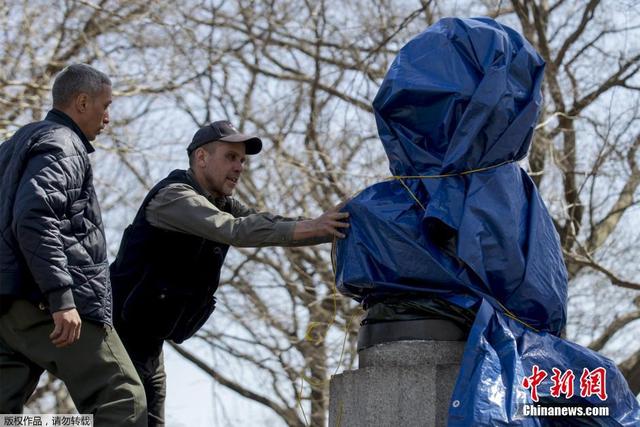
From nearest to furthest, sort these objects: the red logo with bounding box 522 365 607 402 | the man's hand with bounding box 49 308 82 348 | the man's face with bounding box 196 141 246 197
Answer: the man's hand with bounding box 49 308 82 348 < the red logo with bounding box 522 365 607 402 < the man's face with bounding box 196 141 246 197

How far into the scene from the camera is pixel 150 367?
200 inches

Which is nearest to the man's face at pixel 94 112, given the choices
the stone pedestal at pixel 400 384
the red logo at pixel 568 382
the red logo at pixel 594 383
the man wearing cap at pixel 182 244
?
the man wearing cap at pixel 182 244

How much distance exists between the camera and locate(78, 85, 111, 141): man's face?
4523 mm

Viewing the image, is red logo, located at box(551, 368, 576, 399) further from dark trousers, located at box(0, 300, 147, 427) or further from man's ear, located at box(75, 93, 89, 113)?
man's ear, located at box(75, 93, 89, 113)

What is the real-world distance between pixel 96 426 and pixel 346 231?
4.37 feet

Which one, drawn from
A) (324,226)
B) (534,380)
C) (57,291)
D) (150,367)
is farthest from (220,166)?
(534,380)

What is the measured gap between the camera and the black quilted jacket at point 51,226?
158 inches

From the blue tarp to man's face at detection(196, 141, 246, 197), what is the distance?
0.74m

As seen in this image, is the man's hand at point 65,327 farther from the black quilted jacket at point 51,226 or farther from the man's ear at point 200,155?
the man's ear at point 200,155

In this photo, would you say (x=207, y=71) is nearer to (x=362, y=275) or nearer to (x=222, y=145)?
(x=222, y=145)

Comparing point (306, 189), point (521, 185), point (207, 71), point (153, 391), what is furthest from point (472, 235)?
point (207, 71)

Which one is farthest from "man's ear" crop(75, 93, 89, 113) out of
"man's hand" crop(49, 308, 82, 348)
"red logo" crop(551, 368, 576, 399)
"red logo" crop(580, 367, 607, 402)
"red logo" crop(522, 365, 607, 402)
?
"red logo" crop(580, 367, 607, 402)

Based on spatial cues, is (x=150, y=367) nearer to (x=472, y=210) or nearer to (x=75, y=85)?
(x=75, y=85)

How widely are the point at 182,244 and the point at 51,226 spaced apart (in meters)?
0.99
